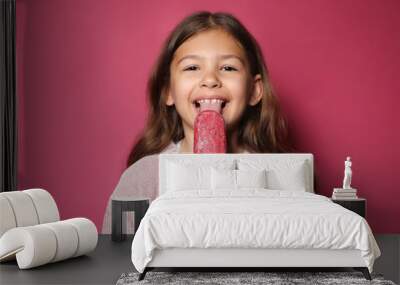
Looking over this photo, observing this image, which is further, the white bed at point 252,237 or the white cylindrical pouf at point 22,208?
the white cylindrical pouf at point 22,208

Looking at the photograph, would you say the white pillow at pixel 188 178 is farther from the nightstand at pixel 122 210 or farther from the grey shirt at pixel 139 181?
the grey shirt at pixel 139 181

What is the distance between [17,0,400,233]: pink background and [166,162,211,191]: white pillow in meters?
1.04

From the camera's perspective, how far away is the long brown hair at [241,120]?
21.2 ft

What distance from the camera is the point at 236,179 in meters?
5.62

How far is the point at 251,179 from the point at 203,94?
1.16 m

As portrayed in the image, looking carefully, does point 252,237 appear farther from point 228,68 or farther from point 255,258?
point 228,68

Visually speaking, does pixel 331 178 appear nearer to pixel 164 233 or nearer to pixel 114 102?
pixel 114 102

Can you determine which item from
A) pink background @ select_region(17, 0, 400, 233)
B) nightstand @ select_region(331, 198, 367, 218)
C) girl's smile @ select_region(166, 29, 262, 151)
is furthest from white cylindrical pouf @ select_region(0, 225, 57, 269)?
nightstand @ select_region(331, 198, 367, 218)

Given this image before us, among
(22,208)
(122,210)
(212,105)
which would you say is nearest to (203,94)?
(212,105)

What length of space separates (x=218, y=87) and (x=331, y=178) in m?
1.50

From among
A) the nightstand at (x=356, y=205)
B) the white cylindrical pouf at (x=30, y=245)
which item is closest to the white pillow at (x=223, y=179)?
the nightstand at (x=356, y=205)

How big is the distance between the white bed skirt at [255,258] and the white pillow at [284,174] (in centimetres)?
143

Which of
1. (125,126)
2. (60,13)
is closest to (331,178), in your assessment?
(125,126)

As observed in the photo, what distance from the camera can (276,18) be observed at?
21.4ft
